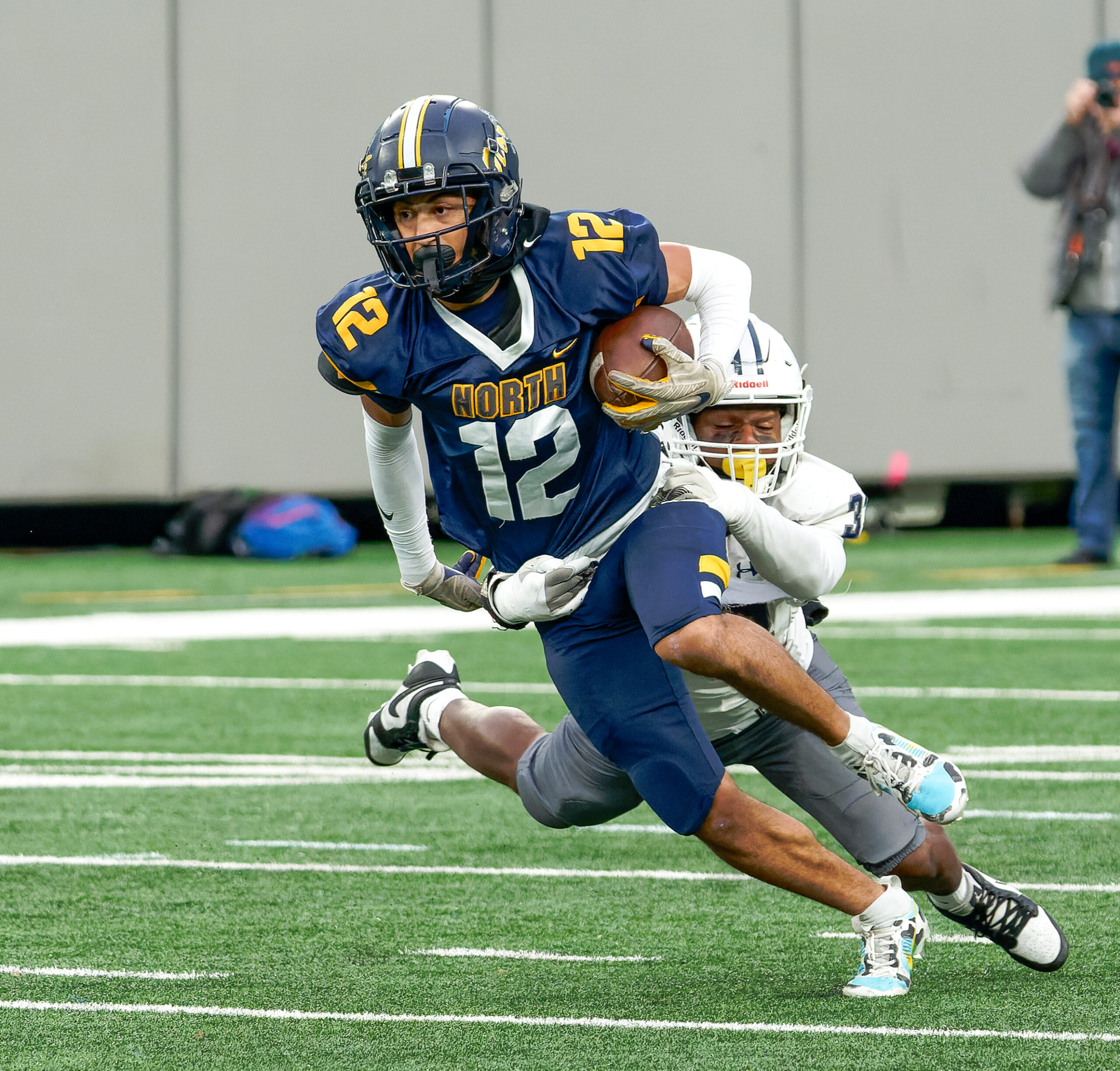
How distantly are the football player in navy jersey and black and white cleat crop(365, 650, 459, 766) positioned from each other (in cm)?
71

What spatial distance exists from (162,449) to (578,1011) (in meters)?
12.2

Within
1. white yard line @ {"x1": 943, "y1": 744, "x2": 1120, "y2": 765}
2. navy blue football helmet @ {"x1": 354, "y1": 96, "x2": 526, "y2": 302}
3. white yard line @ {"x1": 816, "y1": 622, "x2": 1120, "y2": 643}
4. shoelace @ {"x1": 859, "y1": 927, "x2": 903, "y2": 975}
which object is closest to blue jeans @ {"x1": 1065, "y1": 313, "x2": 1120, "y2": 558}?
white yard line @ {"x1": 816, "y1": 622, "x2": 1120, "y2": 643}

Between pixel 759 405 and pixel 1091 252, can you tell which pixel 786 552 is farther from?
pixel 1091 252

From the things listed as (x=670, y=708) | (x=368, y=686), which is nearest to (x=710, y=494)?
(x=670, y=708)

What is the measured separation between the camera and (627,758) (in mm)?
3748

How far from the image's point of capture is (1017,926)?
3.73 metres

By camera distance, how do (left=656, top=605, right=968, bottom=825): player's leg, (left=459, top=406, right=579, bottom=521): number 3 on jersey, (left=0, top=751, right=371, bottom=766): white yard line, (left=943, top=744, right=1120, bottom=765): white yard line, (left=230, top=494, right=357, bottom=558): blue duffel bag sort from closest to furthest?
1. (left=656, top=605, right=968, bottom=825): player's leg
2. (left=459, top=406, right=579, bottom=521): number 3 on jersey
3. (left=943, top=744, right=1120, bottom=765): white yard line
4. (left=0, top=751, right=371, bottom=766): white yard line
5. (left=230, top=494, right=357, bottom=558): blue duffel bag

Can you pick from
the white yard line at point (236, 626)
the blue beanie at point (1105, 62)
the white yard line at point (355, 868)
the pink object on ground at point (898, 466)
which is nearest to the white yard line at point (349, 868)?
the white yard line at point (355, 868)

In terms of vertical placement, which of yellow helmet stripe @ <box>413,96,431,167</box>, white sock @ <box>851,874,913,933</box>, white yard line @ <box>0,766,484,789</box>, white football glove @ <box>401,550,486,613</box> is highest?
yellow helmet stripe @ <box>413,96,431,167</box>

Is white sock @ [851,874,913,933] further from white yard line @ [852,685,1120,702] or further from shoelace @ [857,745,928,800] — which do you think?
white yard line @ [852,685,1120,702]

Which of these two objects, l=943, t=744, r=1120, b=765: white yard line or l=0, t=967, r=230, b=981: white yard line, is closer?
l=0, t=967, r=230, b=981: white yard line

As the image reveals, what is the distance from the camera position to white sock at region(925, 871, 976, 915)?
12.7 feet

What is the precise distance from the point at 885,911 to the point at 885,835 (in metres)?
0.22

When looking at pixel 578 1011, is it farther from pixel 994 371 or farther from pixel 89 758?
pixel 994 371
